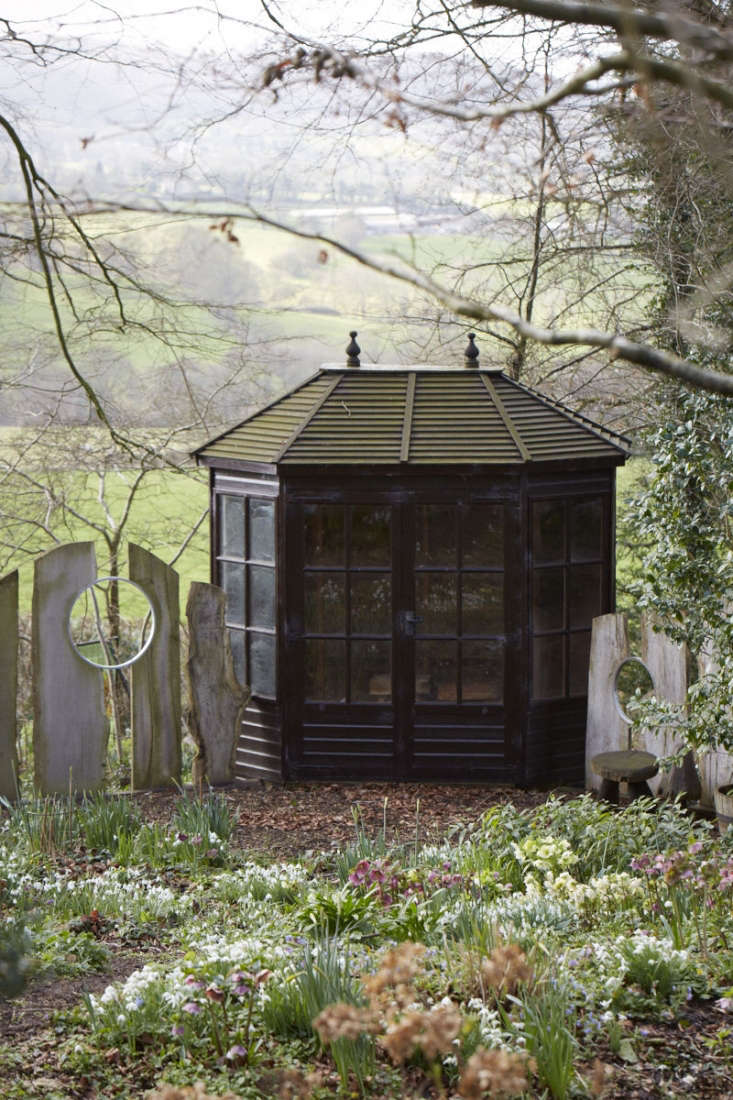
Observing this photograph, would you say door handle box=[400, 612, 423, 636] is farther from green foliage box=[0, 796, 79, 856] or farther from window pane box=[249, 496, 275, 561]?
green foliage box=[0, 796, 79, 856]

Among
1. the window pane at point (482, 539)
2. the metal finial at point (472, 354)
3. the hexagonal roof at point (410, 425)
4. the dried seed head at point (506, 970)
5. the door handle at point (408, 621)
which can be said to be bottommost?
the dried seed head at point (506, 970)

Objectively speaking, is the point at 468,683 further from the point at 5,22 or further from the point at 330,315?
the point at 330,315

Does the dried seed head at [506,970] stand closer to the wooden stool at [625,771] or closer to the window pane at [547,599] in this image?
the wooden stool at [625,771]

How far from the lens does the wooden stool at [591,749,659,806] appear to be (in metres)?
6.48

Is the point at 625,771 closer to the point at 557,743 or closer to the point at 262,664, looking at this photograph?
the point at 557,743

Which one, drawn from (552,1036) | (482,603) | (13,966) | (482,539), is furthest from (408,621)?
(13,966)

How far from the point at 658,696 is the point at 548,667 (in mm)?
812

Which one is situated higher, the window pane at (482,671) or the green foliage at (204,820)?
the window pane at (482,671)

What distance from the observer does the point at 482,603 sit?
23.5 ft

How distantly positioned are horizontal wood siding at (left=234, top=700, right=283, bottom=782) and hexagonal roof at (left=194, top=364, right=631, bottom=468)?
1.60 m

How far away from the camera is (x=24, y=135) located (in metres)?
7.77

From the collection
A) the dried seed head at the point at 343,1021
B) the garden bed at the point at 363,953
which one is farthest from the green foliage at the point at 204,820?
the dried seed head at the point at 343,1021

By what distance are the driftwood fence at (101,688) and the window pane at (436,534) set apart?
4.18ft

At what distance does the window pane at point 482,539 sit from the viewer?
Result: 7.12 m
